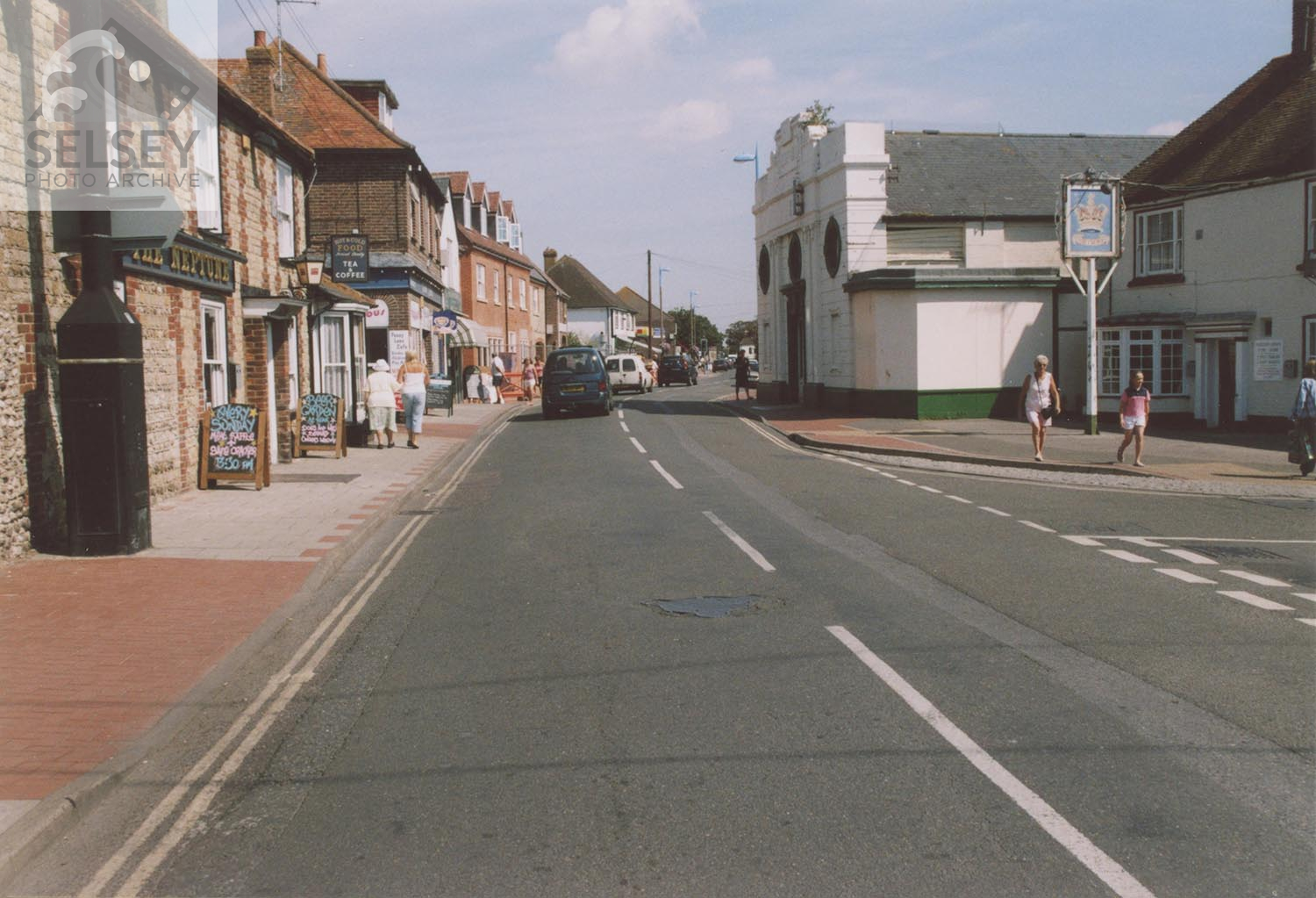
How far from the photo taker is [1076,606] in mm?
8523

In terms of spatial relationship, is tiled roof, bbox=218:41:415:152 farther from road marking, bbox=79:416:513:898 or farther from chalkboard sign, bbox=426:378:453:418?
road marking, bbox=79:416:513:898

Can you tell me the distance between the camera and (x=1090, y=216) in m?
24.9

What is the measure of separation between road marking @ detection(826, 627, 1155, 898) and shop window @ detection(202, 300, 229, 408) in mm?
12780

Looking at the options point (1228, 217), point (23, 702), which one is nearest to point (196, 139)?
point (23, 702)

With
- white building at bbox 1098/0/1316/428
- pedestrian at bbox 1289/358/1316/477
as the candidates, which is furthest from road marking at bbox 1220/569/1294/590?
white building at bbox 1098/0/1316/428

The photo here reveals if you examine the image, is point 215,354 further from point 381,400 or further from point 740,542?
point 740,542

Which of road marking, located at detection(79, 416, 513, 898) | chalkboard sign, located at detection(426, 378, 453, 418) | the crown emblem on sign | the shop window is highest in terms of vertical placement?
the crown emblem on sign

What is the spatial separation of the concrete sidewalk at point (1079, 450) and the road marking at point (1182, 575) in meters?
7.20

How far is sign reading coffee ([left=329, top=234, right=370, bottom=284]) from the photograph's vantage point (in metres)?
24.9

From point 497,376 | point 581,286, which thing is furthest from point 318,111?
point 581,286

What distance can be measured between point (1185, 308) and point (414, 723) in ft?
87.8

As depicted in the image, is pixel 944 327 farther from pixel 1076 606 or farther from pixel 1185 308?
pixel 1076 606

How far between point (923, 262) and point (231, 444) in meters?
22.9

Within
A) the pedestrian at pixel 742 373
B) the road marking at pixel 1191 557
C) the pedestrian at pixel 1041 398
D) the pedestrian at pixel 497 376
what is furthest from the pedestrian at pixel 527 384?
the road marking at pixel 1191 557
